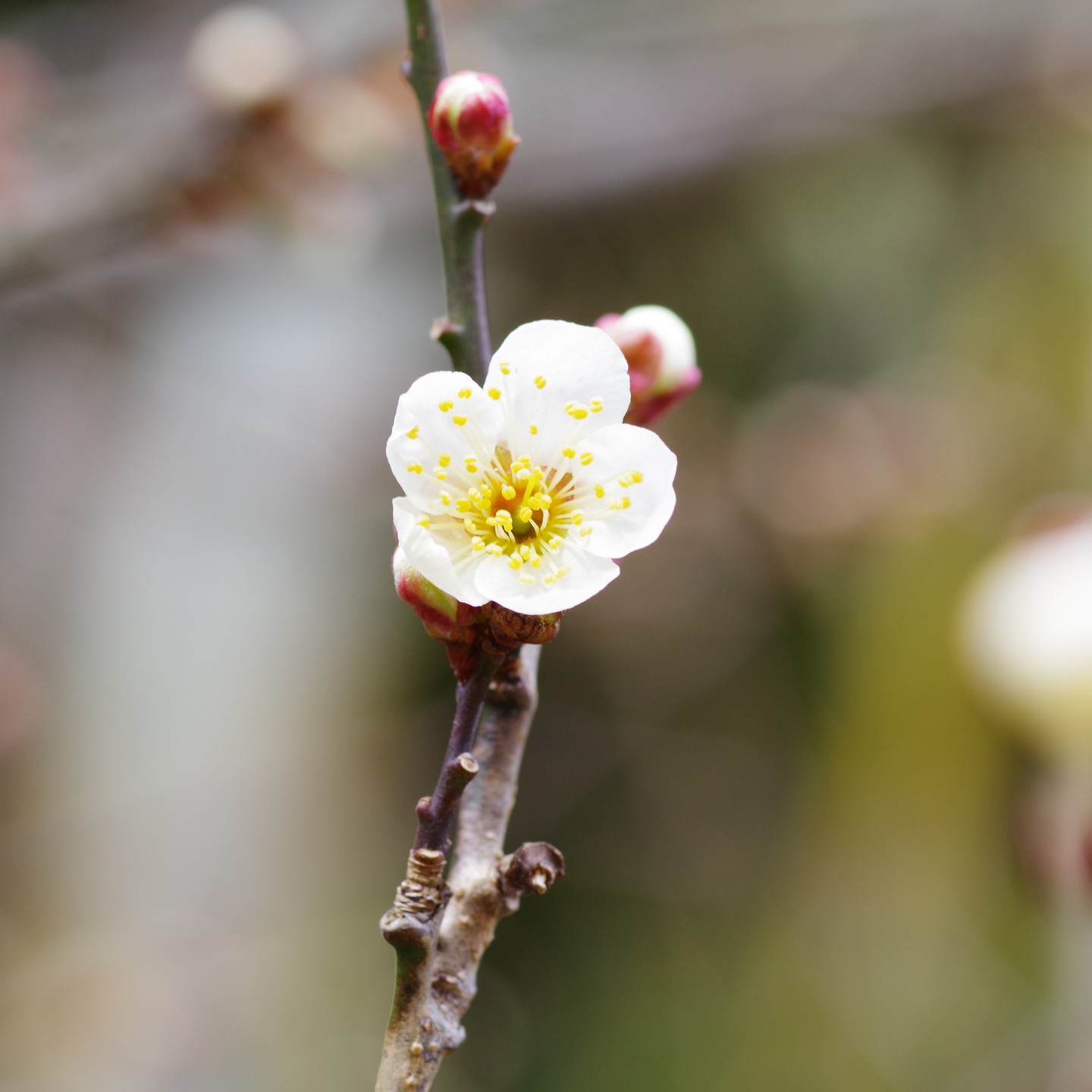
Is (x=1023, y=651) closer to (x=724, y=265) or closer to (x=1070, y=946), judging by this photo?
(x=1070, y=946)

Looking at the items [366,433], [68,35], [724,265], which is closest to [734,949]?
[366,433]

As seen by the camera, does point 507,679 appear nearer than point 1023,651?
Yes

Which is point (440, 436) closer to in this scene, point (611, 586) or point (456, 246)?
point (456, 246)

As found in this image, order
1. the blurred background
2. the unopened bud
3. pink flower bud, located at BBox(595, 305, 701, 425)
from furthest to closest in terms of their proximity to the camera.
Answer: the blurred background < the unopened bud < pink flower bud, located at BBox(595, 305, 701, 425)

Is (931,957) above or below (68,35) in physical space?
below

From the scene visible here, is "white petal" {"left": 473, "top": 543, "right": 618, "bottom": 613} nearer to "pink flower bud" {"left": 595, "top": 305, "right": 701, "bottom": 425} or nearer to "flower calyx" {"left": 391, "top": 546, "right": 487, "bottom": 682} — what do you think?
"flower calyx" {"left": 391, "top": 546, "right": 487, "bottom": 682}

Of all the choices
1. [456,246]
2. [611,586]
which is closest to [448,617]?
[456,246]

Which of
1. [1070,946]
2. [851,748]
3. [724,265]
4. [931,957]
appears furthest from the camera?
[724,265]

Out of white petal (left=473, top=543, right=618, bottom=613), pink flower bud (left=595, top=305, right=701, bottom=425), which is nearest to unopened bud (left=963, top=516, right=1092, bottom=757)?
pink flower bud (left=595, top=305, right=701, bottom=425)
